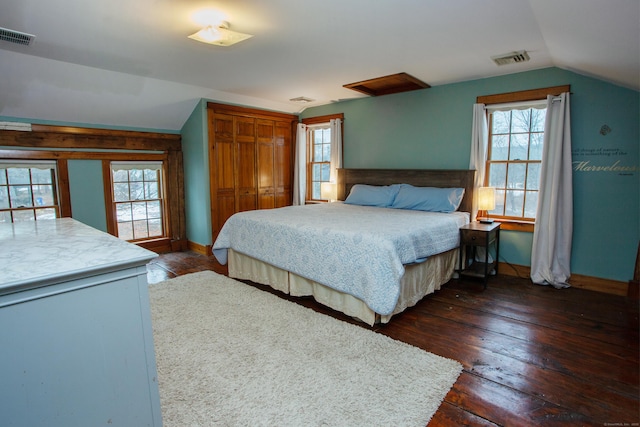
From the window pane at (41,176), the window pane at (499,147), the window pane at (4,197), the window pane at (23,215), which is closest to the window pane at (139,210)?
the window pane at (41,176)

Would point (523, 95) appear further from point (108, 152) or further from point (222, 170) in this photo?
point (108, 152)

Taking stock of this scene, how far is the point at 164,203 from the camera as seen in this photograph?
216 inches

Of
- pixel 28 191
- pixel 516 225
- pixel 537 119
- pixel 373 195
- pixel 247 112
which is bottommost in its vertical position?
pixel 516 225

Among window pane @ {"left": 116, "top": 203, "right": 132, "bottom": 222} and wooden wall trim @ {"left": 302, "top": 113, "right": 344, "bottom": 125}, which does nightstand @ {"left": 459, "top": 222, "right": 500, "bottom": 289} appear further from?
window pane @ {"left": 116, "top": 203, "right": 132, "bottom": 222}

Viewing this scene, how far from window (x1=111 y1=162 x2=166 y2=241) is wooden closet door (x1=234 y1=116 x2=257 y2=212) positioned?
1.25 metres

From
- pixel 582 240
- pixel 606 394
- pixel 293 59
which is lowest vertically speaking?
pixel 606 394

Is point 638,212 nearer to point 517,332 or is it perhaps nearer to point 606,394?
point 517,332

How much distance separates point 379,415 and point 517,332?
1.55 metres

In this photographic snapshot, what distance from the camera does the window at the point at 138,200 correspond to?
197 inches

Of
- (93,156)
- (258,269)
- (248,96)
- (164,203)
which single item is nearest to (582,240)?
(258,269)

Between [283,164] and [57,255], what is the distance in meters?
4.92

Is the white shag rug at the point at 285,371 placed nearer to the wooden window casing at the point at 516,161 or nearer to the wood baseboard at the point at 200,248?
the wood baseboard at the point at 200,248

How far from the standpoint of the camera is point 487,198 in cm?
390

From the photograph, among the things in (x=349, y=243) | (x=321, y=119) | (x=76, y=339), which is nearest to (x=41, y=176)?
(x=321, y=119)
